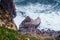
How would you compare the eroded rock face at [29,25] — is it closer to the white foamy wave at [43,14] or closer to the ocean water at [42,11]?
the ocean water at [42,11]

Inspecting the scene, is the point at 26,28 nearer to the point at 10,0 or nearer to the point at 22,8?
the point at 10,0

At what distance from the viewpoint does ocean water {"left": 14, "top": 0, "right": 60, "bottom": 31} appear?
41156 millimetres

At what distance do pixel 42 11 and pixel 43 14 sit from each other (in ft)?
5.50

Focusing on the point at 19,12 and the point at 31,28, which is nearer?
the point at 31,28

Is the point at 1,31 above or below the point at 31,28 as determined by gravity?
Result: above

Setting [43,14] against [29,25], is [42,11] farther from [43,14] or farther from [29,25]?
[29,25]

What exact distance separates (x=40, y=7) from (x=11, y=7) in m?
9.91

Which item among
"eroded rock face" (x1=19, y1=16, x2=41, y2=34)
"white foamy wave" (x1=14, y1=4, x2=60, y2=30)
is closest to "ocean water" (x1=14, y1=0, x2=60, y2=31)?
"white foamy wave" (x1=14, y1=4, x2=60, y2=30)

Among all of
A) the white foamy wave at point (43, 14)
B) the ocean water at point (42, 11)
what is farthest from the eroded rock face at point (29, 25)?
the white foamy wave at point (43, 14)

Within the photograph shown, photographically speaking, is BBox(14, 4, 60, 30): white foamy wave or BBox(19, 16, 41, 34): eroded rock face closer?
BBox(19, 16, 41, 34): eroded rock face

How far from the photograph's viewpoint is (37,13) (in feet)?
152

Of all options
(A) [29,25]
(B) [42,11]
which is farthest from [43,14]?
(A) [29,25]

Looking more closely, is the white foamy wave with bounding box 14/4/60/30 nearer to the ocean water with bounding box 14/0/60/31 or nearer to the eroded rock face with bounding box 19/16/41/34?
the ocean water with bounding box 14/0/60/31

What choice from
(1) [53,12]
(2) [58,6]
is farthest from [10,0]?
(2) [58,6]
